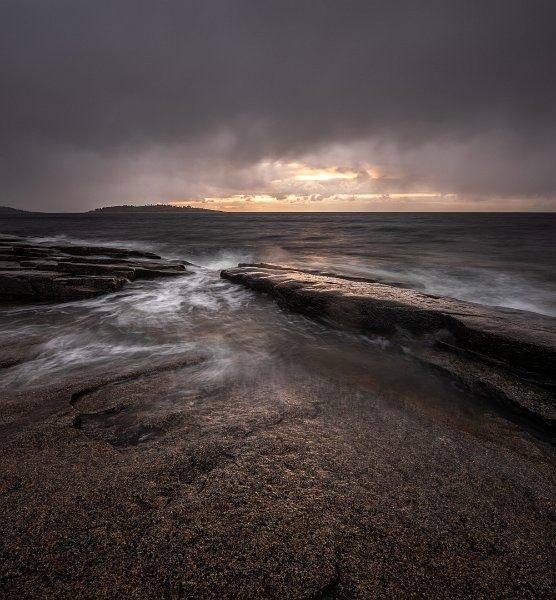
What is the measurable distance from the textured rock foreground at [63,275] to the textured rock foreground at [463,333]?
457 cm

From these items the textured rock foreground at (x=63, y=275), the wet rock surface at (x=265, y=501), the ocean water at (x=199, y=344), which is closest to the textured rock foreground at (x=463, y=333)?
the ocean water at (x=199, y=344)

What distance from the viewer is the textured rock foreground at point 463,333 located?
3.39 metres

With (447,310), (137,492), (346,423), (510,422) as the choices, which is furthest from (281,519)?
(447,310)

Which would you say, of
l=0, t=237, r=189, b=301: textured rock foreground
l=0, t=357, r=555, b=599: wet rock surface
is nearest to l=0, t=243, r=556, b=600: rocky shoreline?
l=0, t=357, r=555, b=599: wet rock surface

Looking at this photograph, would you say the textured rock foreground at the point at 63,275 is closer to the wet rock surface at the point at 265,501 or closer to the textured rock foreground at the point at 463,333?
the textured rock foreground at the point at 463,333

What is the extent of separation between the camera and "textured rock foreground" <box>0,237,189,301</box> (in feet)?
23.0

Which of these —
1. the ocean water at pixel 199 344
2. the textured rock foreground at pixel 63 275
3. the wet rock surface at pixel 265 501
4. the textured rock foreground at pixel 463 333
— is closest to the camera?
the wet rock surface at pixel 265 501

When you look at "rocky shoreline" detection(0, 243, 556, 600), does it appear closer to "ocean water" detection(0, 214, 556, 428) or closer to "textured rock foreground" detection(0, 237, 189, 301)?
"ocean water" detection(0, 214, 556, 428)

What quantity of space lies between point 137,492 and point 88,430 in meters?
0.94

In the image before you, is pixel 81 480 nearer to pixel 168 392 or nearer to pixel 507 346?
pixel 168 392

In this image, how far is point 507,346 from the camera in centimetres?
388

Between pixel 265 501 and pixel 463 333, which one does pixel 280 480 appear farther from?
pixel 463 333

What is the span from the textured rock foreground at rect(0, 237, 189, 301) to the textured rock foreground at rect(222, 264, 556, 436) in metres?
4.57

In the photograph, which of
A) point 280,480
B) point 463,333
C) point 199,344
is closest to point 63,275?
point 199,344
